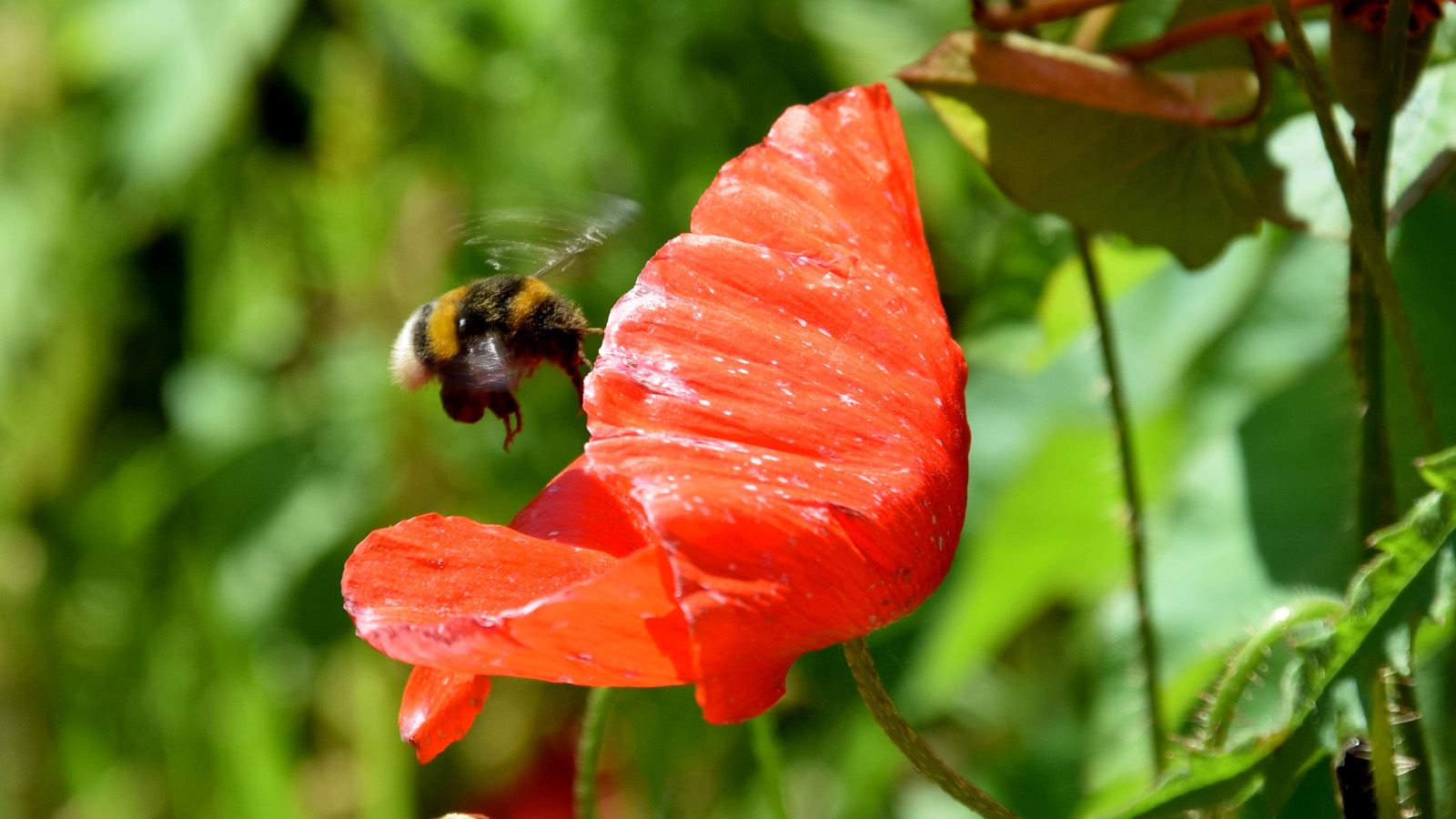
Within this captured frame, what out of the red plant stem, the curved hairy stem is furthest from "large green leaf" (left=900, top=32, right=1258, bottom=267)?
the curved hairy stem

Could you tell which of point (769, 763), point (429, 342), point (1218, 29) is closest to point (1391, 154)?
point (1218, 29)

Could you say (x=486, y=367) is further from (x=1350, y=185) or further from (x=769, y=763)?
(x=1350, y=185)

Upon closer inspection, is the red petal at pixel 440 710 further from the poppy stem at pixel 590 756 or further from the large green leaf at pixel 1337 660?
the large green leaf at pixel 1337 660

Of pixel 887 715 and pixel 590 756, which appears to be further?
pixel 590 756

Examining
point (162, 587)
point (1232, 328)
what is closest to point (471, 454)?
point (162, 587)

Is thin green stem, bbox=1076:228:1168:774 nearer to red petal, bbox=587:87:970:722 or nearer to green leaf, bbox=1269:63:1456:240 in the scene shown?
green leaf, bbox=1269:63:1456:240

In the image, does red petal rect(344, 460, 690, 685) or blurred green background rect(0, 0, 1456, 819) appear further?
blurred green background rect(0, 0, 1456, 819)

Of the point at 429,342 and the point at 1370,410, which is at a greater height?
the point at 1370,410
